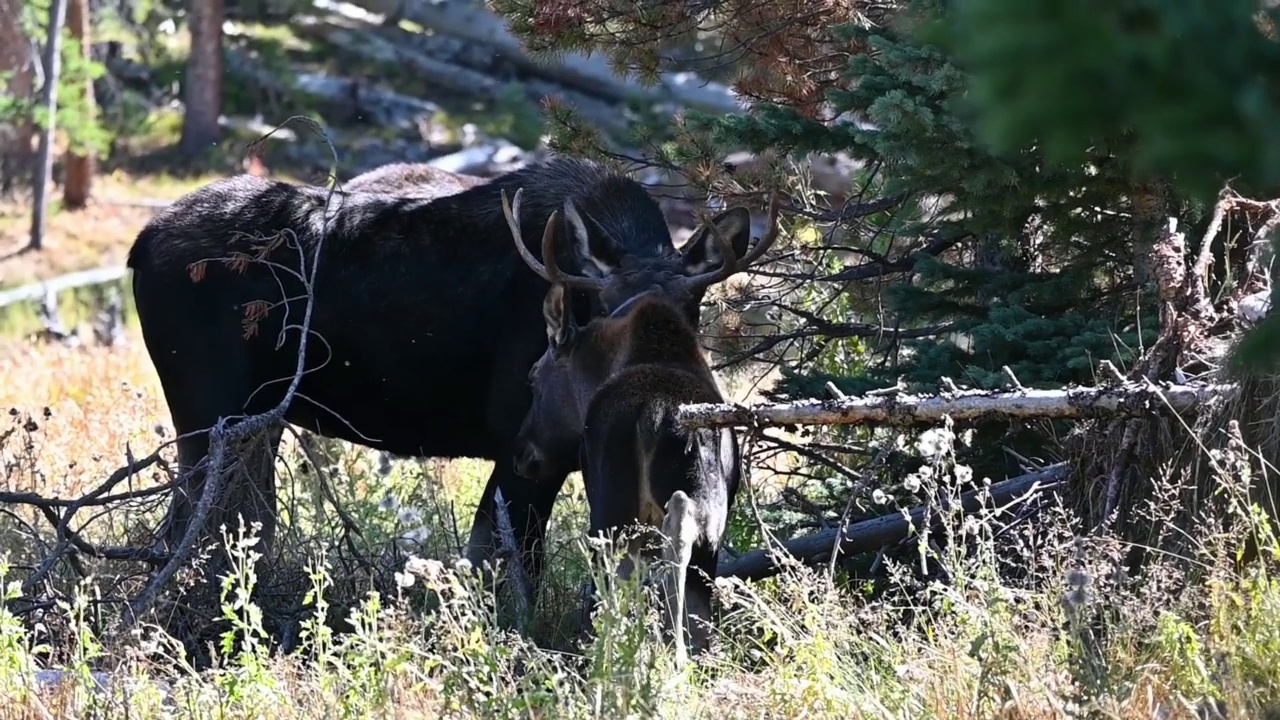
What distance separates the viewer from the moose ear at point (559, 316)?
6.40 m

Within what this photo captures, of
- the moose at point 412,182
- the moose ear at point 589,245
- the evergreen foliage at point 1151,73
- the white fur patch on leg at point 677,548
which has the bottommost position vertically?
the white fur patch on leg at point 677,548

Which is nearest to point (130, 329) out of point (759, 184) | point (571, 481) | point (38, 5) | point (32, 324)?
point (32, 324)

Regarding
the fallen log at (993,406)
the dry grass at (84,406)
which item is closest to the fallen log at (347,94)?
the dry grass at (84,406)

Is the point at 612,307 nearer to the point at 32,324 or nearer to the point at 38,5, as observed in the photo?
the point at 32,324

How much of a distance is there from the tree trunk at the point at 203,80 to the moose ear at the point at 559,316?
84.6ft

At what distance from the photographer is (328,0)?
37719 millimetres

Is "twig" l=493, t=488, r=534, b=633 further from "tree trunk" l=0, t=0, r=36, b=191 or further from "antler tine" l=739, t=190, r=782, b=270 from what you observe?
"tree trunk" l=0, t=0, r=36, b=191

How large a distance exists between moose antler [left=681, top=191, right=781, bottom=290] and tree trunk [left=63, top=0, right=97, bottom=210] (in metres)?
24.8

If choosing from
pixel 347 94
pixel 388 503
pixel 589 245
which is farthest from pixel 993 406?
pixel 347 94

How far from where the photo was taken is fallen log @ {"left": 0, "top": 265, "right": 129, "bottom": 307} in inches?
1005

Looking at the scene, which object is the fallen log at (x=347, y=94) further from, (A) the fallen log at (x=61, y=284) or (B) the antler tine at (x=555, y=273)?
(B) the antler tine at (x=555, y=273)

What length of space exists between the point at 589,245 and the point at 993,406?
216 cm

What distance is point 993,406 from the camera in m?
5.14

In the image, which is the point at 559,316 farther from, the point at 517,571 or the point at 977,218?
the point at 977,218
